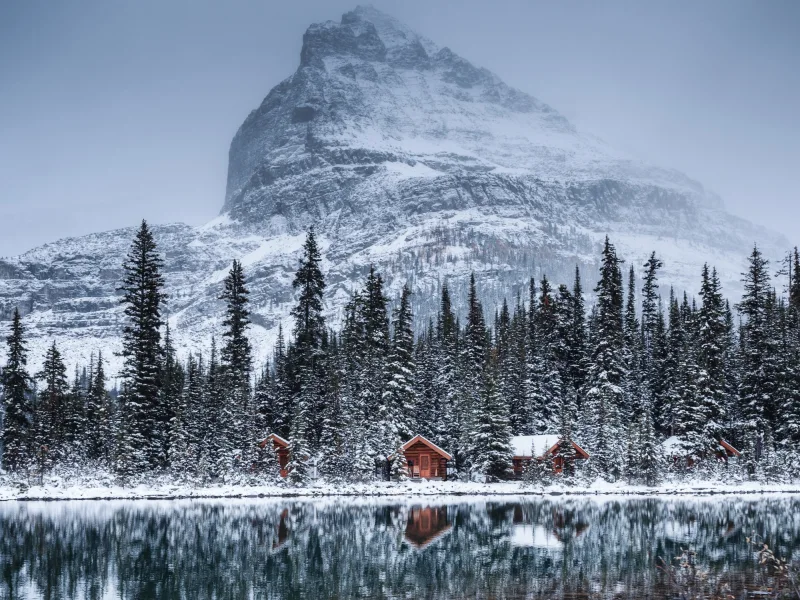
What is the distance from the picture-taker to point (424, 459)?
7888 cm

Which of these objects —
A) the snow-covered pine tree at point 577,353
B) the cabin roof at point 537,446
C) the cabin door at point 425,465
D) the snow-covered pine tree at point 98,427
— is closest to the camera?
the cabin roof at point 537,446

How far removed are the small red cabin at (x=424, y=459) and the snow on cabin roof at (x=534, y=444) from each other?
6607 mm

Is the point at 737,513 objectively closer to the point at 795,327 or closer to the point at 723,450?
the point at 723,450

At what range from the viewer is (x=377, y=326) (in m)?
84.5

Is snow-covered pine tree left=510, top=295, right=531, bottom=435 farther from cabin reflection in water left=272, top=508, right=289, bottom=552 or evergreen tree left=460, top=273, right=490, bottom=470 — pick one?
cabin reflection in water left=272, top=508, right=289, bottom=552

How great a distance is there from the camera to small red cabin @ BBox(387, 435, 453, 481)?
257 feet

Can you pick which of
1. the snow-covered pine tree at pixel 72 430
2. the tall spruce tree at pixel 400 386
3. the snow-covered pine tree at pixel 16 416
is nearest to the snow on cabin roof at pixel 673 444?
the tall spruce tree at pixel 400 386

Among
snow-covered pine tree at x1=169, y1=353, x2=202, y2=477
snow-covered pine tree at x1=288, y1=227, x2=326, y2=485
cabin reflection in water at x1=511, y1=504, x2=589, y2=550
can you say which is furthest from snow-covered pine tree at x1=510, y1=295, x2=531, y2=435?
cabin reflection in water at x1=511, y1=504, x2=589, y2=550

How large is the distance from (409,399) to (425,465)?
6594 mm

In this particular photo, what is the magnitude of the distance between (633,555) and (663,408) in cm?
6058

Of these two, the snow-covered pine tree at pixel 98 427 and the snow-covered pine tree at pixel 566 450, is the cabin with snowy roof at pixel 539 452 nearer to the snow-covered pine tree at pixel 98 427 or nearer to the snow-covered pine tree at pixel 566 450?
the snow-covered pine tree at pixel 566 450

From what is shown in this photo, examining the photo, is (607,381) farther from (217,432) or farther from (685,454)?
(217,432)

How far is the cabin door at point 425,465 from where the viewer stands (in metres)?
78.8

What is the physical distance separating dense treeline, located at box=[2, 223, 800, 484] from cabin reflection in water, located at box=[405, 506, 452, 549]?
17.1m
